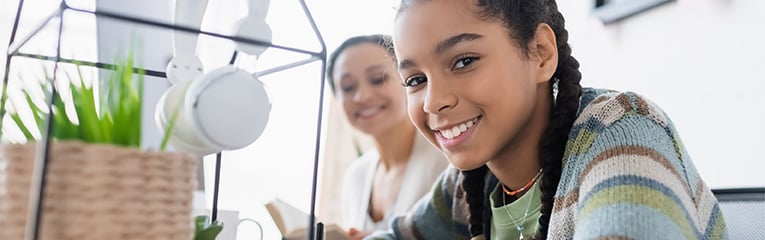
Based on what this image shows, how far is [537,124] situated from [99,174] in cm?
56

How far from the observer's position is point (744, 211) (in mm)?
850

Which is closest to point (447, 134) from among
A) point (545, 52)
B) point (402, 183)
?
point (545, 52)

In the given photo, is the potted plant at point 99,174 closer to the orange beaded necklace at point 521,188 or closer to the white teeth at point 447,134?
the white teeth at point 447,134

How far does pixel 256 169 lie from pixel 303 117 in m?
0.22

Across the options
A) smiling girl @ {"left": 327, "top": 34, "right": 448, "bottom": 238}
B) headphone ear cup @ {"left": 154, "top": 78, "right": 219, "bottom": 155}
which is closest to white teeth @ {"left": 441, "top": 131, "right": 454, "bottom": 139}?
headphone ear cup @ {"left": 154, "top": 78, "right": 219, "bottom": 155}

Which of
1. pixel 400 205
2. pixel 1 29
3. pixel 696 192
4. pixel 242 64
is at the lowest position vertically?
pixel 400 205

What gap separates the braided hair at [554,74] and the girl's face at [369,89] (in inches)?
34.8

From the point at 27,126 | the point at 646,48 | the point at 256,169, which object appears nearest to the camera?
the point at 27,126

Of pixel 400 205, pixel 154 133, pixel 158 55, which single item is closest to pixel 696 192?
pixel 154 133

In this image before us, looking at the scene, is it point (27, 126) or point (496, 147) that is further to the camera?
point (496, 147)

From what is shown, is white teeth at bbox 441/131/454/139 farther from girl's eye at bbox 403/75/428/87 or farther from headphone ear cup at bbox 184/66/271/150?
headphone ear cup at bbox 184/66/271/150

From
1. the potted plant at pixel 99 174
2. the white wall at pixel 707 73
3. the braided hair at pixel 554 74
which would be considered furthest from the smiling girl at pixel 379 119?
the potted plant at pixel 99 174

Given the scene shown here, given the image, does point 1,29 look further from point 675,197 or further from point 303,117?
point 675,197

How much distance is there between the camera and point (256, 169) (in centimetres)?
230
